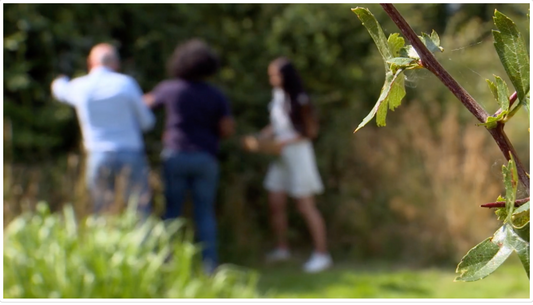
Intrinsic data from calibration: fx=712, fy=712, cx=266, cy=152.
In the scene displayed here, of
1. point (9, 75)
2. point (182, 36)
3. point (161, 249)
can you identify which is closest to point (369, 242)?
point (182, 36)

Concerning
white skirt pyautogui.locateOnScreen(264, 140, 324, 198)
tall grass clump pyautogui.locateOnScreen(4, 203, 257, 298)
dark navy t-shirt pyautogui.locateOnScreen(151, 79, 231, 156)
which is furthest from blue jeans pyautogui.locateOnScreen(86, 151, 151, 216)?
white skirt pyautogui.locateOnScreen(264, 140, 324, 198)

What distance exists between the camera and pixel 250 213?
577cm

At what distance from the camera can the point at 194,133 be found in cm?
433

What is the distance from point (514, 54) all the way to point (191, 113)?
3882mm

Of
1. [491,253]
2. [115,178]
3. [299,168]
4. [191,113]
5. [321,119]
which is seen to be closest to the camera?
[491,253]

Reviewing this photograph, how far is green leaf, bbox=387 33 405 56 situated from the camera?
1.72ft

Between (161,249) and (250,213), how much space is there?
89.8 inches

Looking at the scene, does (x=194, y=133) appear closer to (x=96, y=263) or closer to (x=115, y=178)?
(x=115, y=178)

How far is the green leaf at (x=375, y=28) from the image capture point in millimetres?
514

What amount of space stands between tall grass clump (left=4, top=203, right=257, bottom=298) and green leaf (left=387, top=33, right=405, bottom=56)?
2.73 m

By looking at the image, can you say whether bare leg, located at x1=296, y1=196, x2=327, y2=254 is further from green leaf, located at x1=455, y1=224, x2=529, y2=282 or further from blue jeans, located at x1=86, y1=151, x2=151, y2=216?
green leaf, located at x1=455, y1=224, x2=529, y2=282

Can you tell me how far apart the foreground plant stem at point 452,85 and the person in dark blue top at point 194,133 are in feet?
12.5

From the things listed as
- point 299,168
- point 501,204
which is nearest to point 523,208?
point 501,204

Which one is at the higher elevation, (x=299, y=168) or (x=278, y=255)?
(x=299, y=168)
